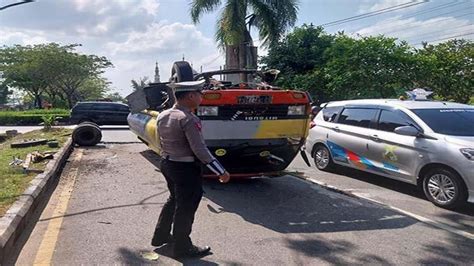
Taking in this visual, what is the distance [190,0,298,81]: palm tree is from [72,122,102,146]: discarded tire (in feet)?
28.1

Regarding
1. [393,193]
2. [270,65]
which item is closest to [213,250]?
[393,193]

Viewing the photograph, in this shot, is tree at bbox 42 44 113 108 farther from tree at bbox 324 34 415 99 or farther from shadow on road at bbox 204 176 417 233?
shadow on road at bbox 204 176 417 233

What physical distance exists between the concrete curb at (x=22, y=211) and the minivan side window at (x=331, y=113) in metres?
5.56

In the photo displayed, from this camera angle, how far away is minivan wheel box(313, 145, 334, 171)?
941cm

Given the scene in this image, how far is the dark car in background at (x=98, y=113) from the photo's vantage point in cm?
2431

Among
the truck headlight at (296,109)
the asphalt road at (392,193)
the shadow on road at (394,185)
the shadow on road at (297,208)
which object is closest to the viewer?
the shadow on road at (297,208)

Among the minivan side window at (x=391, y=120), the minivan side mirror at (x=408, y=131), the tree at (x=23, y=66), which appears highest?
the tree at (x=23, y=66)

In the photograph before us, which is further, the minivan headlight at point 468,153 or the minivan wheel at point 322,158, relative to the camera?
the minivan wheel at point 322,158

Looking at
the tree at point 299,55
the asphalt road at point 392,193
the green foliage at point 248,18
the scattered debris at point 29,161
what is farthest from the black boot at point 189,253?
the tree at point 299,55

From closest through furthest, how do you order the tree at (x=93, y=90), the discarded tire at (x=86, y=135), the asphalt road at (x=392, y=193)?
1. the asphalt road at (x=392, y=193)
2. the discarded tire at (x=86, y=135)
3. the tree at (x=93, y=90)

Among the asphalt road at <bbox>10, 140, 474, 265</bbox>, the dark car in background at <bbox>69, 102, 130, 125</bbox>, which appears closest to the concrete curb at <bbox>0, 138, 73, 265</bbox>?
the asphalt road at <bbox>10, 140, 474, 265</bbox>

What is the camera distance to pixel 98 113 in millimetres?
24406

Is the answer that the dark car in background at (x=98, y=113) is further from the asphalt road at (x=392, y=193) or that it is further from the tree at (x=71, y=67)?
the tree at (x=71, y=67)

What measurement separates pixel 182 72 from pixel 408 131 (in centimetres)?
394
